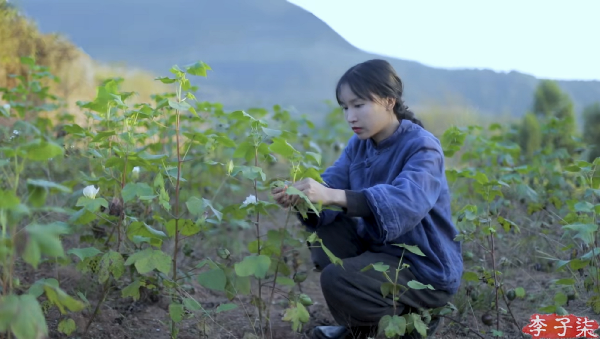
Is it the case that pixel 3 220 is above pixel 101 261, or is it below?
above

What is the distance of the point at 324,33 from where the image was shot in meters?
11.5

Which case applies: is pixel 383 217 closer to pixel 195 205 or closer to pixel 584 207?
pixel 195 205

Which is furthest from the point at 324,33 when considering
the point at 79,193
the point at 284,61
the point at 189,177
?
the point at 79,193

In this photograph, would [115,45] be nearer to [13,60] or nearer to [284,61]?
[284,61]

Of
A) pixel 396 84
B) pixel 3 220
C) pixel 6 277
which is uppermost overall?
pixel 396 84

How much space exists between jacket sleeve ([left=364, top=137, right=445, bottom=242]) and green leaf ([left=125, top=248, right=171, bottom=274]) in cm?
62

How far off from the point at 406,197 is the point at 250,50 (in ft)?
31.3

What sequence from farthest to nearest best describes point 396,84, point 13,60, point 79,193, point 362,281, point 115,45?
point 115,45
point 13,60
point 79,193
point 396,84
point 362,281

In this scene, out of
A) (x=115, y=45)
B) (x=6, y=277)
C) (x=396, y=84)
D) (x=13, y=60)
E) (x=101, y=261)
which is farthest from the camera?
(x=115, y=45)

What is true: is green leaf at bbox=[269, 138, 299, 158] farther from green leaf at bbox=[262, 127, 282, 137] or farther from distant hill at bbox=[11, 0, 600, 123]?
distant hill at bbox=[11, 0, 600, 123]

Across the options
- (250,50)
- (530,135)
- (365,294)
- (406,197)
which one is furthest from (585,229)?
(250,50)

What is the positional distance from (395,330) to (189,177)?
2009 millimetres

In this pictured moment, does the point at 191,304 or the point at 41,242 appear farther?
the point at 191,304

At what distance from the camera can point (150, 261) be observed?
1814 mm
